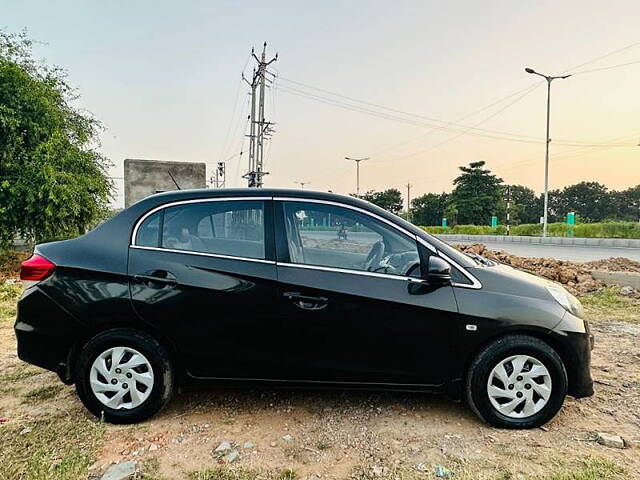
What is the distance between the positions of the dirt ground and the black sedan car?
0.66ft

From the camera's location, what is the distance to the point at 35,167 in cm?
974

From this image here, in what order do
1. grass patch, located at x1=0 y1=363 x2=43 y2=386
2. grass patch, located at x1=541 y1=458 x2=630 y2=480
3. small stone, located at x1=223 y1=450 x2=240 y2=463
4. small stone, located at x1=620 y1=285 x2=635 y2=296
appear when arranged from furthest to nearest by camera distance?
small stone, located at x1=620 y1=285 x2=635 y2=296 → grass patch, located at x1=0 y1=363 x2=43 y2=386 → small stone, located at x1=223 y1=450 x2=240 y2=463 → grass patch, located at x1=541 y1=458 x2=630 y2=480

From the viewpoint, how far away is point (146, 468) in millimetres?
2371

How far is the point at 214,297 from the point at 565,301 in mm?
2443

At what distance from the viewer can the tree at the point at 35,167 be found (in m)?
9.65

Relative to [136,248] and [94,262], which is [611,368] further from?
[94,262]

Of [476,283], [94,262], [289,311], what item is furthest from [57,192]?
[476,283]

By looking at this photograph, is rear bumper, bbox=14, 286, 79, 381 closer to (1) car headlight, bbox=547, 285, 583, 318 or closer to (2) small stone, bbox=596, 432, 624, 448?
(1) car headlight, bbox=547, 285, 583, 318

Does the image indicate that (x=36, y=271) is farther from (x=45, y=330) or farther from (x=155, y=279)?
(x=155, y=279)

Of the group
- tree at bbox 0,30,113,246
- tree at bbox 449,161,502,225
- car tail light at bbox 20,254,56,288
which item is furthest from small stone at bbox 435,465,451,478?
tree at bbox 449,161,502,225

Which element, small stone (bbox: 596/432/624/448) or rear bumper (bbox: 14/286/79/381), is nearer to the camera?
small stone (bbox: 596/432/624/448)

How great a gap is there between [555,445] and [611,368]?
5.82 ft

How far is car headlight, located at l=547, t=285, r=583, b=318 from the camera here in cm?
290

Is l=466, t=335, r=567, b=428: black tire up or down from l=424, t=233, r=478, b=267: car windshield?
down
